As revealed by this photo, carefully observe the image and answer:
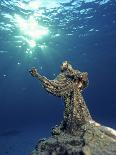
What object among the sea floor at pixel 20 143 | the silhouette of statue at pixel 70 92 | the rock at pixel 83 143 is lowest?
the rock at pixel 83 143

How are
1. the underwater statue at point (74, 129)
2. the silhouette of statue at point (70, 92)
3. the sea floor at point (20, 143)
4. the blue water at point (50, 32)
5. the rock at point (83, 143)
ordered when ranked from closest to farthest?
1. the rock at point (83, 143)
2. the underwater statue at point (74, 129)
3. the silhouette of statue at point (70, 92)
4. the blue water at point (50, 32)
5. the sea floor at point (20, 143)

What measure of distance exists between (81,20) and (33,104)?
439 ft

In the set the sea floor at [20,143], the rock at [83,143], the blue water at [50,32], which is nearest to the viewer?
the rock at [83,143]

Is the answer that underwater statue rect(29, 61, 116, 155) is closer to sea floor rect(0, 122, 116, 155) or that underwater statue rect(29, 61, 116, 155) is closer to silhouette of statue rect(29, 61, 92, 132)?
silhouette of statue rect(29, 61, 92, 132)

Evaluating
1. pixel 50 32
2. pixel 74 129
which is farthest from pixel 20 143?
pixel 74 129

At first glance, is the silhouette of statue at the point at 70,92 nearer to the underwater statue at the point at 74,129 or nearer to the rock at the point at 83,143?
the underwater statue at the point at 74,129

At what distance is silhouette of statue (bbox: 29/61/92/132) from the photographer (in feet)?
21.3

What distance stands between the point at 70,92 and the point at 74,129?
0.88m

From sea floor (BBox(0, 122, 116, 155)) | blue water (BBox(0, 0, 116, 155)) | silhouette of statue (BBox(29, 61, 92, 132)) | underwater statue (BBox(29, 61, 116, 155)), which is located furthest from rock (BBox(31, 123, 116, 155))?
blue water (BBox(0, 0, 116, 155))

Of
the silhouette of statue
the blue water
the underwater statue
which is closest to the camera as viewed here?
the underwater statue

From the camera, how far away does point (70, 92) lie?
6801mm

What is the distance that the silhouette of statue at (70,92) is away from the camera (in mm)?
6500

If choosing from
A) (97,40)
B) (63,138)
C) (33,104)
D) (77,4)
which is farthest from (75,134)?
(33,104)

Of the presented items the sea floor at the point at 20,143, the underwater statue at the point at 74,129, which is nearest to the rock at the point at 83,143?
the underwater statue at the point at 74,129
